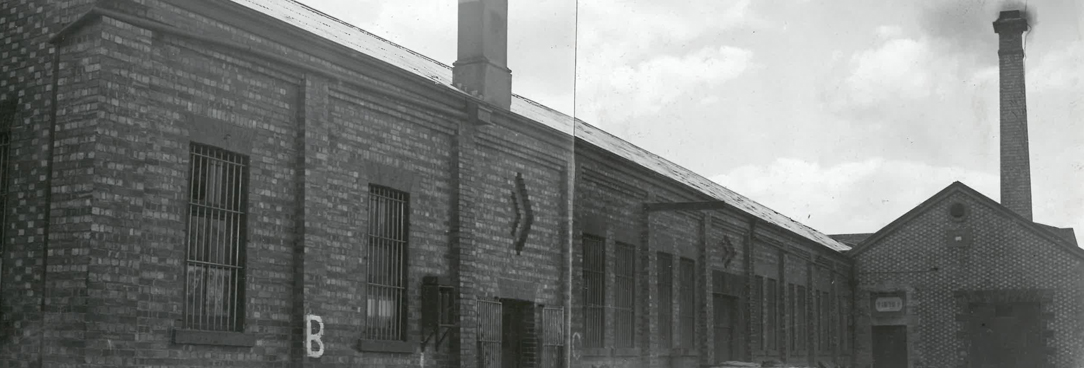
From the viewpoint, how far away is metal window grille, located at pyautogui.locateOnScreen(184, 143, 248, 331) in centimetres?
1132

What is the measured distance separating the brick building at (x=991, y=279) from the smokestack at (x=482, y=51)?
12.8m

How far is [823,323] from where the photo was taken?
35625 mm

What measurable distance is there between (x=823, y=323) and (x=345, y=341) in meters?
25.4

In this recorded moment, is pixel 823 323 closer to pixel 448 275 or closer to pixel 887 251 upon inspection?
pixel 887 251

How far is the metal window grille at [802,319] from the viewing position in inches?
1300

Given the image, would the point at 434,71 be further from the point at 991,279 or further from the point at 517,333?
the point at 991,279

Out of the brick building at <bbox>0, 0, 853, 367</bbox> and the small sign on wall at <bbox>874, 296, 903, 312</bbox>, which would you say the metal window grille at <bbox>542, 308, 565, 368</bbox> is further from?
the small sign on wall at <bbox>874, 296, 903, 312</bbox>

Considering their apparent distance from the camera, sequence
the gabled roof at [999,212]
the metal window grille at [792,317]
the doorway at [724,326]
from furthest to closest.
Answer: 1. the metal window grille at [792,317]
2. the gabled roof at [999,212]
3. the doorway at [724,326]

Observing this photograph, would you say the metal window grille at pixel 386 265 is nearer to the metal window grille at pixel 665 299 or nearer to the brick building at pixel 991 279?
the metal window grille at pixel 665 299

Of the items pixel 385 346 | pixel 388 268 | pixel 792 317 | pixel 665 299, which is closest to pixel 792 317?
pixel 792 317

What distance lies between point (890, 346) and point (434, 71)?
23.9 meters

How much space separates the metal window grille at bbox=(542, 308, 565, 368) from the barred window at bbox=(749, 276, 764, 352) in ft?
36.9

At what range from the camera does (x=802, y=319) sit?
109 ft

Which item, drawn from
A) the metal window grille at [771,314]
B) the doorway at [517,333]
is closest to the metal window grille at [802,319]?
the metal window grille at [771,314]
